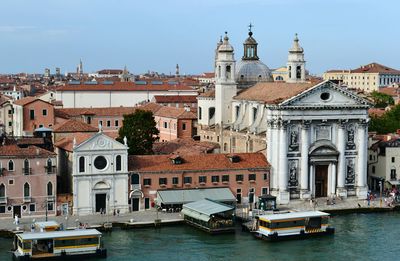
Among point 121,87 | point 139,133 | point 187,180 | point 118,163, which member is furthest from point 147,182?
point 121,87

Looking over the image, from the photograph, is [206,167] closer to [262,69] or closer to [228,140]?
[228,140]

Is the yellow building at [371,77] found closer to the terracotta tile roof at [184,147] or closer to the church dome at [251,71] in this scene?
the church dome at [251,71]

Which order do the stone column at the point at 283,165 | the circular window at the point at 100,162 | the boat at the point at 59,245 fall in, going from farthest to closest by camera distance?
1. the stone column at the point at 283,165
2. the circular window at the point at 100,162
3. the boat at the point at 59,245

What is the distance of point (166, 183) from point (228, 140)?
35.6 feet

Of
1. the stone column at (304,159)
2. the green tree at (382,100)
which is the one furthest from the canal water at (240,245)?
the green tree at (382,100)

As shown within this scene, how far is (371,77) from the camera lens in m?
109

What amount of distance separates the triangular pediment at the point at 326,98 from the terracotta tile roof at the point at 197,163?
2.98m

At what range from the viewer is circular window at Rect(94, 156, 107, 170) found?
33188mm

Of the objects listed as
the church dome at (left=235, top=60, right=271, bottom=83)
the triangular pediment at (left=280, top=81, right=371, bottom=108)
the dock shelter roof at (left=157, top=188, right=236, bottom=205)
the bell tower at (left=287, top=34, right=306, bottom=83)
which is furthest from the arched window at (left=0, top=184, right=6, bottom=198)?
the bell tower at (left=287, top=34, right=306, bottom=83)

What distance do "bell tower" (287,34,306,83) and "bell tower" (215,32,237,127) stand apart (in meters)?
4.64

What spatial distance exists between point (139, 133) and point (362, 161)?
12268 millimetres

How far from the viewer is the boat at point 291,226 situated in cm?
3022

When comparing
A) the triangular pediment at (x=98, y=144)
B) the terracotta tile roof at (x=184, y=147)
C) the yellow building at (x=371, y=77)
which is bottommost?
the terracotta tile roof at (x=184, y=147)

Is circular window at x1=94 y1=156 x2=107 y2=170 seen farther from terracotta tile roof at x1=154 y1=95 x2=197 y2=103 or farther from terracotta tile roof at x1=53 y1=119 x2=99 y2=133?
terracotta tile roof at x1=154 y1=95 x2=197 y2=103
